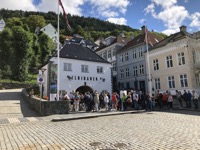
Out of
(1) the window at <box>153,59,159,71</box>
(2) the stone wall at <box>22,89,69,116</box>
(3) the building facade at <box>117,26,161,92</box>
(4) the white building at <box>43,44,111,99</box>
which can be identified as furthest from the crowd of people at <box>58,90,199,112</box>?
(3) the building facade at <box>117,26,161,92</box>

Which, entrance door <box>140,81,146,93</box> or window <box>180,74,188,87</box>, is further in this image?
entrance door <box>140,81,146,93</box>

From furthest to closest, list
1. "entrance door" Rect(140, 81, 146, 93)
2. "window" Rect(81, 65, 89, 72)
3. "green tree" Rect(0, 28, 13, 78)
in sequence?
1. "green tree" Rect(0, 28, 13, 78)
2. "entrance door" Rect(140, 81, 146, 93)
3. "window" Rect(81, 65, 89, 72)

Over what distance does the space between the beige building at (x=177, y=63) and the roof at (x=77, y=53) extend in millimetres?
9248

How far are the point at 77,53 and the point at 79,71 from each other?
3.43m

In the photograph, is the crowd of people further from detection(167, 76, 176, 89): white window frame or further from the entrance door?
the entrance door

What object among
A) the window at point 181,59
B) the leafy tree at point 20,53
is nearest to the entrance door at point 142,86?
the window at point 181,59

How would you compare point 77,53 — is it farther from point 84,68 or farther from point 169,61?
point 169,61

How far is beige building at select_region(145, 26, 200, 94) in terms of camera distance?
2683 cm

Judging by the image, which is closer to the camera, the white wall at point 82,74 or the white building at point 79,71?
the white building at point 79,71

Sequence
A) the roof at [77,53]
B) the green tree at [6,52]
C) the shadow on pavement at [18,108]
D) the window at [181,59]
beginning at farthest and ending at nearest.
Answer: the green tree at [6,52], the roof at [77,53], the window at [181,59], the shadow on pavement at [18,108]

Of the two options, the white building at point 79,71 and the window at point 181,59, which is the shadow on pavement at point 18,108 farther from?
the window at point 181,59

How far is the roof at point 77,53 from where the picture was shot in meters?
30.4

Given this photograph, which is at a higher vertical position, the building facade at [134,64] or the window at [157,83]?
the building facade at [134,64]

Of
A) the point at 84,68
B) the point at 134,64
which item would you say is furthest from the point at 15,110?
the point at 134,64
